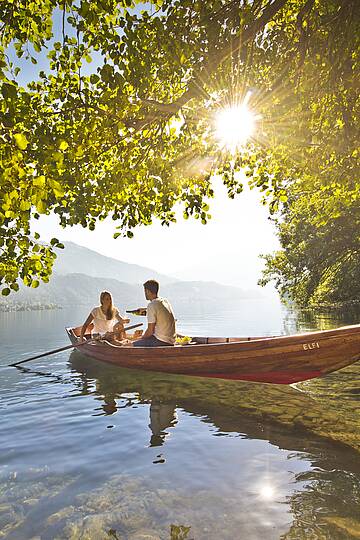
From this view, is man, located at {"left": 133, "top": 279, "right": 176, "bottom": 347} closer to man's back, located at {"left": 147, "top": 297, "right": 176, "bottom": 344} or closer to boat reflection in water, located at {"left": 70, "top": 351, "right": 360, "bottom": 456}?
man's back, located at {"left": 147, "top": 297, "right": 176, "bottom": 344}

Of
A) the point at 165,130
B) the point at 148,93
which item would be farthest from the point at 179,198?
the point at 148,93

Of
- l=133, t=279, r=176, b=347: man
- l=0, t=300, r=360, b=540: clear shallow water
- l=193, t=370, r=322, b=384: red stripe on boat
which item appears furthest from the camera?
l=133, t=279, r=176, b=347: man

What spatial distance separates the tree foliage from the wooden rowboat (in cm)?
382

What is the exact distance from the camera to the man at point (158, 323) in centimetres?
1184

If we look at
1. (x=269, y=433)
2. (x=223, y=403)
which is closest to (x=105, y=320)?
(x=223, y=403)

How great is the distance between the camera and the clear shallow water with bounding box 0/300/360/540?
4.45 m

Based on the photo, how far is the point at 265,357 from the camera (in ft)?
32.5

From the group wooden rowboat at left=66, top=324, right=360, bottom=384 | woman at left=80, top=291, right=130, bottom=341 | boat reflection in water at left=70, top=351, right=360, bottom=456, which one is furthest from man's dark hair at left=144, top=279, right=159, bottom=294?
woman at left=80, top=291, right=130, bottom=341

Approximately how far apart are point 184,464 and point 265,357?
4420mm

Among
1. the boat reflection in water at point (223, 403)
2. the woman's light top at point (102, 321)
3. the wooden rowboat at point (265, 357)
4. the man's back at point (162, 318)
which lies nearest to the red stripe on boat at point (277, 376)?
the wooden rowboat at point (265, 357)

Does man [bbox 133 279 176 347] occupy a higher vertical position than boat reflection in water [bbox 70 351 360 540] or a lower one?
higher

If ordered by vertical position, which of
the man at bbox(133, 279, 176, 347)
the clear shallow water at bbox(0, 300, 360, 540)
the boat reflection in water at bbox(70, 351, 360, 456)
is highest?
the man at bbox(133, 279, 176, 347)

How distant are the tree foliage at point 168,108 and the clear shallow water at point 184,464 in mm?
2995

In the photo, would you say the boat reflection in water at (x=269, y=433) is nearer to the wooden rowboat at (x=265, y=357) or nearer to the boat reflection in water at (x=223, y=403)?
the boat reflection in water at (x=223, y=403)
